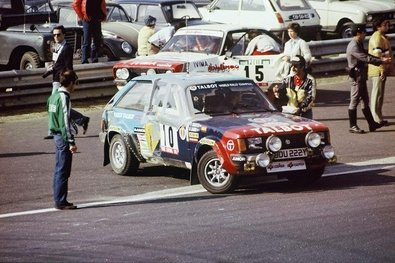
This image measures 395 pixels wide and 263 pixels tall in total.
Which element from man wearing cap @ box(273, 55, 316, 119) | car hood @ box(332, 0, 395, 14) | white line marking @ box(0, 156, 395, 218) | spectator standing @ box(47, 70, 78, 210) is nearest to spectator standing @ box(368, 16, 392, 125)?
white line marking @ box(0, 156, 395, 218)

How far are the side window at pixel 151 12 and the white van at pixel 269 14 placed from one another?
8.48ft

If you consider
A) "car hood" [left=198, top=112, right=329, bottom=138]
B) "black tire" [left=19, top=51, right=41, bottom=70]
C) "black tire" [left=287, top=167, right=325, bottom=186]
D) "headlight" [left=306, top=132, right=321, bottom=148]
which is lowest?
"black tire" [left=19, top=51, right=41, bottom=70]

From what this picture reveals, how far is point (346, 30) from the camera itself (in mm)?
31688

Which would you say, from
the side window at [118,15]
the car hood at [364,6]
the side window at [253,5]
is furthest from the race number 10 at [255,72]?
the car hood at [364,6]

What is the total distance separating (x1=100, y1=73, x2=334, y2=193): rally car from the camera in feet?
45.2

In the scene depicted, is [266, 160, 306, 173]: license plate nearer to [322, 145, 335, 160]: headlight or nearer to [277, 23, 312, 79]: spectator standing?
[322, 145, 335, 160]: headlight

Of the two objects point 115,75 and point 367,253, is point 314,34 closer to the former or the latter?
point 115,75

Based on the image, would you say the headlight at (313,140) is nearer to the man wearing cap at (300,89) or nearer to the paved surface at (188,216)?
the paved surface at (188,216)

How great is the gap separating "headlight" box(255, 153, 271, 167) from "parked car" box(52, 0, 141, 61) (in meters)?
11.8

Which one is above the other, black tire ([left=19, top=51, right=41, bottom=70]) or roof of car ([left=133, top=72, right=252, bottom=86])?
roof of car ([left=133, top=72, right=252, bottom=86])

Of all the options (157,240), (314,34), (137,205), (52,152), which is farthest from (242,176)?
(314,34)

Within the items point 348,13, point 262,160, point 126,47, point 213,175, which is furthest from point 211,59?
point 348,13

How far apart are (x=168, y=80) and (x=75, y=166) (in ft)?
7.25

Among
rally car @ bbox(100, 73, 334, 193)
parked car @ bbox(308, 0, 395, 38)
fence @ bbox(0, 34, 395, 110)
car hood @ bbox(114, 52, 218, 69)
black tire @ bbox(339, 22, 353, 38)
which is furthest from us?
parked car @ bbox(308, 0, 395, 38)
